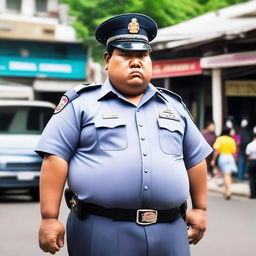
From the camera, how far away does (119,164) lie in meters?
3.45

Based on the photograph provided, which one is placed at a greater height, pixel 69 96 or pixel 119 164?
pixel 69 96

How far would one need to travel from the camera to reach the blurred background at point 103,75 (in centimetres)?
1101

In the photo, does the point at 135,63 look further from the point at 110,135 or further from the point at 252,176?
the point at 252,176

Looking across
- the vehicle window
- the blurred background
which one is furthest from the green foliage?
the vehicle window

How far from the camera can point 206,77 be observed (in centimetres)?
2189

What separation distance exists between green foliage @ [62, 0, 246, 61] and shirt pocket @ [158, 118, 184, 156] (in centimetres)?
2346

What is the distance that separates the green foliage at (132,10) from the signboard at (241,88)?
730 centimetres

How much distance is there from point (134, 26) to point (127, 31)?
2.0 inches

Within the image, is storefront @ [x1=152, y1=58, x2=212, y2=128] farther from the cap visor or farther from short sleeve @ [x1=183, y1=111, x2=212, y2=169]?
the cap visor

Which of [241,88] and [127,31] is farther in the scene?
[241,88]

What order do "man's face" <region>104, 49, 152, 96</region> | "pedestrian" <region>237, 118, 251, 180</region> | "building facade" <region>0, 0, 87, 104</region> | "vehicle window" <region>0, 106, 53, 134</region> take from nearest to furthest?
"man's face" <region>104, 49, 152, 96</region>
"vehicle window" <region>0, 106, 53, 134</region>
"pedestrian" <region>237, 118, 251, 180</region>
"building facade" <region>0, 0, 87, 104</region>

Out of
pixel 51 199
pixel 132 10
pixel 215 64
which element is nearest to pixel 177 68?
pixel 215 64

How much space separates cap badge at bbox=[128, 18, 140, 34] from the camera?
364 centimetres

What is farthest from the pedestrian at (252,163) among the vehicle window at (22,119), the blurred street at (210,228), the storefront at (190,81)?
the storefront at (190,81)
